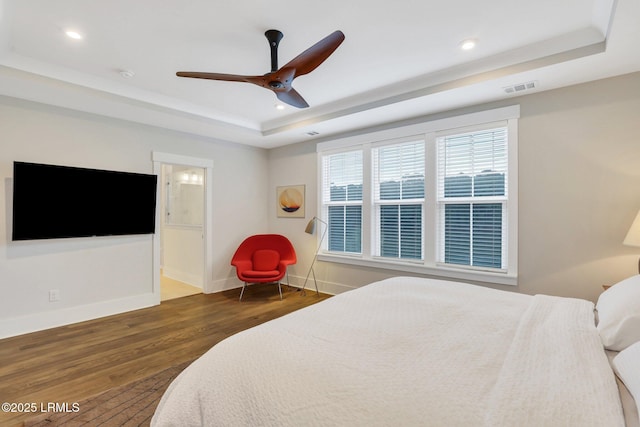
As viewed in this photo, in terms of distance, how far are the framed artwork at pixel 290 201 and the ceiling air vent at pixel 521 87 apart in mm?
3123

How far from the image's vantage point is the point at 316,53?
79.7 inches

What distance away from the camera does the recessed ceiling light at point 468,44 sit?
2477 mm

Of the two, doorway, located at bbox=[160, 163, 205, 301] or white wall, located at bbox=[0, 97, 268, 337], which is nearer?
white wall, located at bbox=[0, 97, 268, 337]

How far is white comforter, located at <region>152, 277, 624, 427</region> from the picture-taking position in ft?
2.91

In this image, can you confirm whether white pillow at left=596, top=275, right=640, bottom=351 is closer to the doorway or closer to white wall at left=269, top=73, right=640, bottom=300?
white wall at left=269, top=73, right=640, bottom=300

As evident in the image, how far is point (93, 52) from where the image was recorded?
8.63ft

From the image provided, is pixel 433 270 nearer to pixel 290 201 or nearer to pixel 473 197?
pixel 473 197

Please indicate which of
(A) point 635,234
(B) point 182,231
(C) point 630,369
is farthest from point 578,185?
(B) point 182,231

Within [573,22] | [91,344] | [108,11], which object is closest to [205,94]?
[108,11]

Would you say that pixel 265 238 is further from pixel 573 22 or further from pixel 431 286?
pixel 573 22

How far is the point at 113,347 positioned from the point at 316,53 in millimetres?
3127

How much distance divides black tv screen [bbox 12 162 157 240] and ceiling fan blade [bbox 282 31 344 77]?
2.89m

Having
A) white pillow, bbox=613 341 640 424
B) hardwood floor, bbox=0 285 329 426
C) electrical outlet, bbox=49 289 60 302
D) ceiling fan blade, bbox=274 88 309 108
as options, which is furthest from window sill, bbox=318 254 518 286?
electrical outlet, bbox=49 289 60 302

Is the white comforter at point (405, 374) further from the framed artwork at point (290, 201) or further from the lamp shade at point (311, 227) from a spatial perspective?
the framed artwork at point (290, 201)
